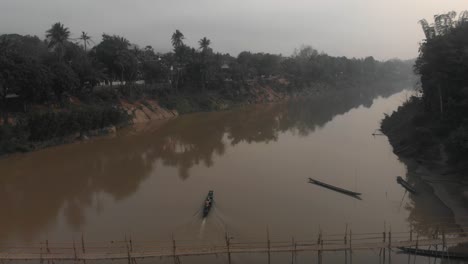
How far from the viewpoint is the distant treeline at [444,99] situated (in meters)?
20.2

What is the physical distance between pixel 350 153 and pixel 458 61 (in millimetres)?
8745

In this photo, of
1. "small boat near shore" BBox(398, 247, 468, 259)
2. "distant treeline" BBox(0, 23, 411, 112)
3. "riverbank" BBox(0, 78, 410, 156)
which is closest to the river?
"small boat near shore" BBox(398, 247, 468, 259)

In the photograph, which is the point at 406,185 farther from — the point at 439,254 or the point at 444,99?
the point at 444,99

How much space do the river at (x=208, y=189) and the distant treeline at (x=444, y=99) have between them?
2.29m

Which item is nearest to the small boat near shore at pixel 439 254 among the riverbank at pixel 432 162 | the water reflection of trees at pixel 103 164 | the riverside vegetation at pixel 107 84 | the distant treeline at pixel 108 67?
the riverbank at pixel 432 162

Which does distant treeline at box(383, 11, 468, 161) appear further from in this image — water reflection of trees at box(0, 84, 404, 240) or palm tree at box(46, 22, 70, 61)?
palm tree at box(46, 22, 70, 61)

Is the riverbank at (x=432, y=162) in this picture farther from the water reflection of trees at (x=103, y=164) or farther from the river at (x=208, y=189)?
the water reflection of trees at (x=103, y=164)

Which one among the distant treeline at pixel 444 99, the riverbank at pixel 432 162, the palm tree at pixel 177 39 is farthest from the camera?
the palm tree at pixel 177 39

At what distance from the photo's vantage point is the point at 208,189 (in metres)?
19.7

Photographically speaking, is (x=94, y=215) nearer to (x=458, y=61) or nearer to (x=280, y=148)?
(x=280, y=148)

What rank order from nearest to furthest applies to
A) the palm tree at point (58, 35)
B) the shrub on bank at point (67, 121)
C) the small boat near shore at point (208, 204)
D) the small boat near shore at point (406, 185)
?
the small boat near shore at point (208, 204)
the small boat near shore at point (406, 185)
the shrub on bank at point (67, 121)
the palm tree at point (58, 35)

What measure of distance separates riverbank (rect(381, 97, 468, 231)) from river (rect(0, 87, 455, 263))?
666mm

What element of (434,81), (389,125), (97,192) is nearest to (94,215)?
(97,192)

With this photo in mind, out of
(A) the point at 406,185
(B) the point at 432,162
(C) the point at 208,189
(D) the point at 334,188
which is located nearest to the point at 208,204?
(C) the point at 208,189
